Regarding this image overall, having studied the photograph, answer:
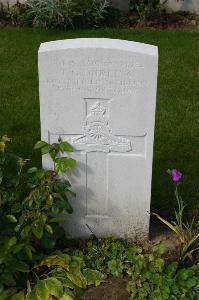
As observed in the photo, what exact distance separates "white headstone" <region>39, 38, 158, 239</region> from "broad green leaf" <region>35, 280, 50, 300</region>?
0.60 m

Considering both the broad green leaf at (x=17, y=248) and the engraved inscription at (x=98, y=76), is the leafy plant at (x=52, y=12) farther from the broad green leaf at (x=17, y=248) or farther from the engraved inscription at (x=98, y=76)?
the broad green leaf at (x=17, y=248)

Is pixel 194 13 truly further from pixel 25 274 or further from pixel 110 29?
pixel 25 274

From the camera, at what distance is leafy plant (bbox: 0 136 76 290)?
3547mm

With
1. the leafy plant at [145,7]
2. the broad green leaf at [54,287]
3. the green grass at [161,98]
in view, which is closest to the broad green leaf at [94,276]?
the broad green leaf at [54,287]

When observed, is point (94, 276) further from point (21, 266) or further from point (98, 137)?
point (98, 137)

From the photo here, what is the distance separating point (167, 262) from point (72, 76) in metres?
1.32

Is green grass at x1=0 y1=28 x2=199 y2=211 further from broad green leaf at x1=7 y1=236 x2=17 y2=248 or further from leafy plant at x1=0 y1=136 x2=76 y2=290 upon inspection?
broad green leaf at x1=7 y1=236 x2=17 y2=248

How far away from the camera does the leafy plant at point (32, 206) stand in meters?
3.55

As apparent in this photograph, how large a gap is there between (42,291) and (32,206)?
0.51 meters

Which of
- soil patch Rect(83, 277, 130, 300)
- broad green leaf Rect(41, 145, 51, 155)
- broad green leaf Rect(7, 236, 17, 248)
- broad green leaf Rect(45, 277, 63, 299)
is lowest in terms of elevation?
soil patch Rect(83, 277, 130, 300)

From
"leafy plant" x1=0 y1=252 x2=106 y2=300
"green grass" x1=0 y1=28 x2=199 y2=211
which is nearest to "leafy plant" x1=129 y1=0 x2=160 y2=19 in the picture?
"green grass" x1=0 y1=28 x2=199 y2=211

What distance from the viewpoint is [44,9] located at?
826 cm

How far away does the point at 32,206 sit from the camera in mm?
Result: 3643

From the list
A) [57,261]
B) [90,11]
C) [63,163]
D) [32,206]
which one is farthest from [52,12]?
[57,261]
